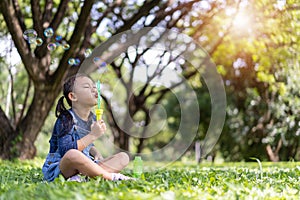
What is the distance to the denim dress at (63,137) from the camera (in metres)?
2.84

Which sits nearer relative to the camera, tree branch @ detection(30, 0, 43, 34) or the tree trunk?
tree branch @ detection(30, 0, 43, 34)

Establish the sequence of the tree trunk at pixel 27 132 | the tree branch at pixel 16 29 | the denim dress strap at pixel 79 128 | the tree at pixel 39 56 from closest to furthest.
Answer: the denim dress strap at pixel 79 128 < the tree branch at pixel 16 29 < the tree at pixel 39 56 < the tree trunk at pixel 27 132

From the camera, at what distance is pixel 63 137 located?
2844 mm

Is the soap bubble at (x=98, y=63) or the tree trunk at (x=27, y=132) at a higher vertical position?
the soap bubble at (x=98, y=63)

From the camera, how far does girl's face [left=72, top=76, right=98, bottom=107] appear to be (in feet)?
9.82

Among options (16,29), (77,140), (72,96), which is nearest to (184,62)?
(16,29)

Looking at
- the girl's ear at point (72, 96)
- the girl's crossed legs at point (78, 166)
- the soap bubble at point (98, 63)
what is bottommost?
the girl's crossed legs at point (78, 166)

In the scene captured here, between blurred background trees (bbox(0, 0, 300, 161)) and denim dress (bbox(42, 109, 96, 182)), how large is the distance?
102 inches

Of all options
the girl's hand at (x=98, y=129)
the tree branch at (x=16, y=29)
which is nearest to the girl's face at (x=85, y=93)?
the girl's hand at (x=98, y=129)

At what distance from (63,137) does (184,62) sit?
6.59m

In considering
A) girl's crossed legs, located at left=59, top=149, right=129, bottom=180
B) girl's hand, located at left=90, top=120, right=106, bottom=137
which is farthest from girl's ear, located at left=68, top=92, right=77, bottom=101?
girl's crossed legs, located at left=59, top=149, right=129, bottom=180

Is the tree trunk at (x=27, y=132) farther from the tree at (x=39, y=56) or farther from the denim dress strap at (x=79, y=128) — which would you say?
the denim dress strap at (x=79, y=128)

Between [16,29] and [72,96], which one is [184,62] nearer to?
[16,29]

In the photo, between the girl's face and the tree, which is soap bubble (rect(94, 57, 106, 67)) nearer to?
the tree
